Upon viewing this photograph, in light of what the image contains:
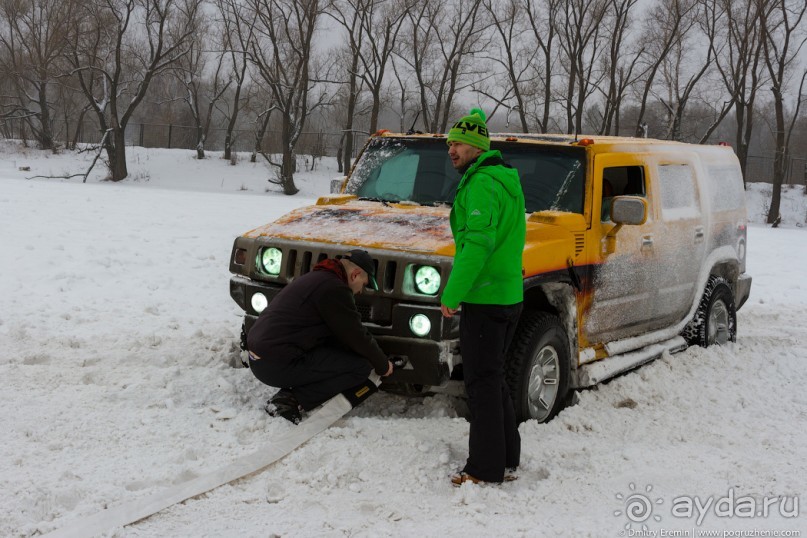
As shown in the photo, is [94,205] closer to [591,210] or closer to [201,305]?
[201,305]

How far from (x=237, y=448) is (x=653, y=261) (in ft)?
11.6

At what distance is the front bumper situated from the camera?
4.80 metres

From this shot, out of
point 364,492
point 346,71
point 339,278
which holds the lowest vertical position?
point 364,492

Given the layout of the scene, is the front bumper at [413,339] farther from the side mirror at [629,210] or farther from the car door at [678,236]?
the car door at [678,236]

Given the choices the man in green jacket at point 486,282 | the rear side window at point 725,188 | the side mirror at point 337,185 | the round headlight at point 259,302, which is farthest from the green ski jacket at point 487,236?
the rear side window at point 725,188

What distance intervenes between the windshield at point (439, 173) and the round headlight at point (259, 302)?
55.8 inches

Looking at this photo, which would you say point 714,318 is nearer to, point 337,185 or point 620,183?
point 620,183

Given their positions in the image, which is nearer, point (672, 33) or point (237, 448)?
point (237, 448)

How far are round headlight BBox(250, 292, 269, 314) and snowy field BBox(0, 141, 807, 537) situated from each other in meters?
0.60

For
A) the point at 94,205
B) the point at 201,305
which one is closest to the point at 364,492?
the point at 201,305

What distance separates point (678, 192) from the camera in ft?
22.6

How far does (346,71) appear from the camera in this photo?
43281mm

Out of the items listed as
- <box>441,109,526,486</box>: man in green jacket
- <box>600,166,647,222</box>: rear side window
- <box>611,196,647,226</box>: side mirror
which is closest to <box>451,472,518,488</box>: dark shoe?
<box>441,109,526,486</box>: man in green jacket

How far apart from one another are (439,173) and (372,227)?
3.87 ft
